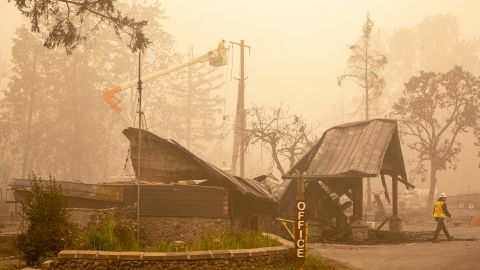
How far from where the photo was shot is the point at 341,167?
20.1 m

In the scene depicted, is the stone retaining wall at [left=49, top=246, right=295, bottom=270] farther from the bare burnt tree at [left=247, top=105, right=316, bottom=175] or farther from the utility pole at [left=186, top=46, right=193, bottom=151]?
the utility pole at [left=186, top=46, right=193, bottom=151]

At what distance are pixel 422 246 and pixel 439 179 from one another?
5611cm

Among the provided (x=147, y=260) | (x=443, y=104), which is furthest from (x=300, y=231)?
(x=443, y=104)

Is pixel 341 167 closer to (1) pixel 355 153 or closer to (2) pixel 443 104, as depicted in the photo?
(1) pixel 355 153

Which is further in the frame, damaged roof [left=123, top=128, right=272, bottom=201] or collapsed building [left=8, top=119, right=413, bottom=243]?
damaged roof [left=123, top=128, right=272, bottom=201]

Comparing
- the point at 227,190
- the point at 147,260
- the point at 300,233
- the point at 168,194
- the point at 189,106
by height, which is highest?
the point at 189,106

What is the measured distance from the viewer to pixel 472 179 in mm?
69688

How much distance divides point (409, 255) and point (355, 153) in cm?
616

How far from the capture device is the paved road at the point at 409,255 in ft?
43.3

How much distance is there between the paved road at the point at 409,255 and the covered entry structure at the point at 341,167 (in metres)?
3.07

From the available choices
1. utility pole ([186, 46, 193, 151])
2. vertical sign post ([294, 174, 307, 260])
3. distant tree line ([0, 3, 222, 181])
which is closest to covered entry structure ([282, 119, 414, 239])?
vertical sign post ([294, 174, 307, 260])

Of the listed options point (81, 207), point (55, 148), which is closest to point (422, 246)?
point (81, 207)

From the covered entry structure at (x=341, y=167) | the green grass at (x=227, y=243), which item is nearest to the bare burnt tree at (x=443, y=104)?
the covered entry structure at (x=341, y=167)

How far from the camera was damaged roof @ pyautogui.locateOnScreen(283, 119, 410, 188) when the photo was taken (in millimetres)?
19656
